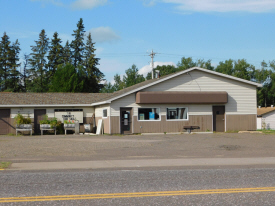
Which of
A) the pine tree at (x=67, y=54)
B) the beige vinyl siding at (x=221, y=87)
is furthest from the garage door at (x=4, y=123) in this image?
the pine tree at (x=67, y=54)

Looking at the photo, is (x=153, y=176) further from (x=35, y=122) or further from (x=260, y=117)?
(x=260, y=117)

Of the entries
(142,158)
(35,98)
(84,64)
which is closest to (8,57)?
(84,64)

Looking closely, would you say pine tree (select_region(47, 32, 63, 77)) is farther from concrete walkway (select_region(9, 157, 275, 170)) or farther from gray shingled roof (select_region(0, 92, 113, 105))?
concrete walkway (select_region(9, 157, 275, 170))

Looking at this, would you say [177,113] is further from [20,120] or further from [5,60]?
[5,60]

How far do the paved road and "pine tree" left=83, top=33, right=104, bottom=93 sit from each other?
51.4 metres

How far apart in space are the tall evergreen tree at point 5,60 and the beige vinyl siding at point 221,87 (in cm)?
4075

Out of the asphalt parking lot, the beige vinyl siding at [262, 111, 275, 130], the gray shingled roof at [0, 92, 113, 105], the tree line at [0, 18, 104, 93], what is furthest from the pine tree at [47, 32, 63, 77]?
the asphalt parking lot

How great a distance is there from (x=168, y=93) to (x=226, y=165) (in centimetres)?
1765

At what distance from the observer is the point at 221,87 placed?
3219cm

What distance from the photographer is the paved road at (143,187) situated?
7.63 meters

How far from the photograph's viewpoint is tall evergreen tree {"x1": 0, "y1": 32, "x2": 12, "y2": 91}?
64500 millimetres

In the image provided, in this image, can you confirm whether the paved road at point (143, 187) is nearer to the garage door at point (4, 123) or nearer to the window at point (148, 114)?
the window at point (148, 114)

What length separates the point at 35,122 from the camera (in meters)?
33.9

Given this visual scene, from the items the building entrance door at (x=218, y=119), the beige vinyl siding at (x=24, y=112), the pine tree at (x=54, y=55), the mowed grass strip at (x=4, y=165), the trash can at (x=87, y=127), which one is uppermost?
the pine tree at (x=54, y=55)
